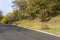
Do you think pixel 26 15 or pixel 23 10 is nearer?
pixel 26 15

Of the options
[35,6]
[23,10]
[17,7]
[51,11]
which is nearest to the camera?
→ [51,11]

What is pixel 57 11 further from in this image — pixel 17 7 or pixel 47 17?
pixel 17 7

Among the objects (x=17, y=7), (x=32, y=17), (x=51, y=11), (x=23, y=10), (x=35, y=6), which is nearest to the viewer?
(x=51, y=11)

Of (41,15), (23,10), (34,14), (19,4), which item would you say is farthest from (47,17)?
(19,4)

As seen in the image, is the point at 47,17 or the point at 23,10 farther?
the point at 23,10

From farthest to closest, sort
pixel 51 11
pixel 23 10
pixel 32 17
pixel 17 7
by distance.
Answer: pixel 17 7, pixel 23 10, pixel 32 17, pixel 51 11

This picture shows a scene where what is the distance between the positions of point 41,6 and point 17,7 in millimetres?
16394

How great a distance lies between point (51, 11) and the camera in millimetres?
42375

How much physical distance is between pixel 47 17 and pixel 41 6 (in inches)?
107

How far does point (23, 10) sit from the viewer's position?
55312 millimetres

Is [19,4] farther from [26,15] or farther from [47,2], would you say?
[47,2]

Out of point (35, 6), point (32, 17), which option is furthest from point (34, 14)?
point (35, 6)

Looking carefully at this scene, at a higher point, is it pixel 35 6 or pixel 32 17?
pixel 35 6

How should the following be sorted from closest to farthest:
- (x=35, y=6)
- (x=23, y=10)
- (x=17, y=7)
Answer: (x=35, y=6) < (x=23, y=10) < (x=17, y=7)
